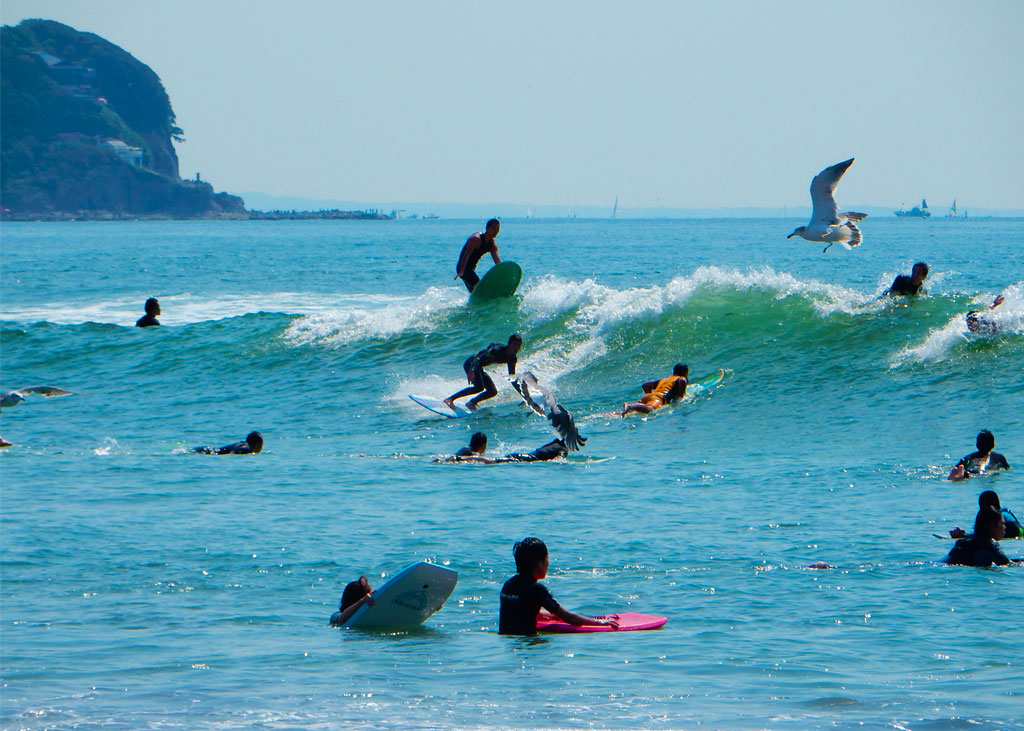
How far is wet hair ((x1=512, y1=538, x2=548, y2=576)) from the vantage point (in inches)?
300

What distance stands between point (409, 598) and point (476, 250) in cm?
1420

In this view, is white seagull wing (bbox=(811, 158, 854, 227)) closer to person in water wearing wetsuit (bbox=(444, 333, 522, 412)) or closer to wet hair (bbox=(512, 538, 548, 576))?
person in water wearing wetsuit (bbox=(444, 333, 522, 412))

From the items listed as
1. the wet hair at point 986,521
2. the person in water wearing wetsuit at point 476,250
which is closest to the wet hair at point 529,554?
the wet hair at point 986,521

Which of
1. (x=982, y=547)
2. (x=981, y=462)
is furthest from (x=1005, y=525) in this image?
(x=981, y=462)

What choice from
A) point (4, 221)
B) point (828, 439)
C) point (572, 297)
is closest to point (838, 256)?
point (572, 297)

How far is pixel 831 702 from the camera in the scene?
614 centimetres

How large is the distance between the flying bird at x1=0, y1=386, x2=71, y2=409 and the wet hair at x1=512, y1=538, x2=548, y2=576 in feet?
43.8

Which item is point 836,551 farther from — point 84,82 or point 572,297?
point 84,82

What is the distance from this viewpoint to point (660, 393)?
16.5 m

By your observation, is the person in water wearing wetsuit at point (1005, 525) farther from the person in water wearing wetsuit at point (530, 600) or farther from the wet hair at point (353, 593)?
the wet hair at point (353, 593)

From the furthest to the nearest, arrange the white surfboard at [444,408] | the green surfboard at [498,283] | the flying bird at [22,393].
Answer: the green surfboard at [498,283]
the flying bird at [22,393]
the white surfboard at [444,408]

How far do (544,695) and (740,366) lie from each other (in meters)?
12.2

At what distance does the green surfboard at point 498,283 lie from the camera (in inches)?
927

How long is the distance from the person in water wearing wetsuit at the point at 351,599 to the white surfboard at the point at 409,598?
0.13ft
